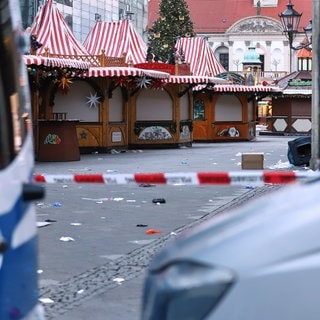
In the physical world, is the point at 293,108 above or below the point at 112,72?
below

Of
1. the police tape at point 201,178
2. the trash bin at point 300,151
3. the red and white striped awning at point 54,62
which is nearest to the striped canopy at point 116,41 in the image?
the red and white striped awning at point 54,62

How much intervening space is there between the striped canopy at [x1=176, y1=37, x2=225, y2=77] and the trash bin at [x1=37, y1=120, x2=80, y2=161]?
2163cm

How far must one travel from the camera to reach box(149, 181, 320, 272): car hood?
302cm

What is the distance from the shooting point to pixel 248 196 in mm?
15461

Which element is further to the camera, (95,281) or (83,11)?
(83,11)

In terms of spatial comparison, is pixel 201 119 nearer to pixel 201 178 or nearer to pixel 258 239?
pixel 201 178

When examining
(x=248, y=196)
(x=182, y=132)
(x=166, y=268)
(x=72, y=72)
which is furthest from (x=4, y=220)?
(x=182, y=132)

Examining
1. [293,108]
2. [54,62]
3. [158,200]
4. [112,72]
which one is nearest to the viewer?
[158,200]

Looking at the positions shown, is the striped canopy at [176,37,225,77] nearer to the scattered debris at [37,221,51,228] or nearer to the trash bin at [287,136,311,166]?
the trash bin at [287,136,311,166]

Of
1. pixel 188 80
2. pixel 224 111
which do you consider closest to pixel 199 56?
pixel 224 111

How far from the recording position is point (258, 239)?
10.1 ft

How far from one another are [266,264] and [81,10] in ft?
210

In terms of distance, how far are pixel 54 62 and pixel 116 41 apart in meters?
12.4

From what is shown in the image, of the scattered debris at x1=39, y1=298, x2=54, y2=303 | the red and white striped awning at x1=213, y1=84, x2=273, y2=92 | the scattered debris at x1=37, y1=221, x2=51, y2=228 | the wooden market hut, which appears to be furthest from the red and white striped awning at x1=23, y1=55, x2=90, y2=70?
the scattered debris at x1=39, y1=298, x2=54, y2=303
